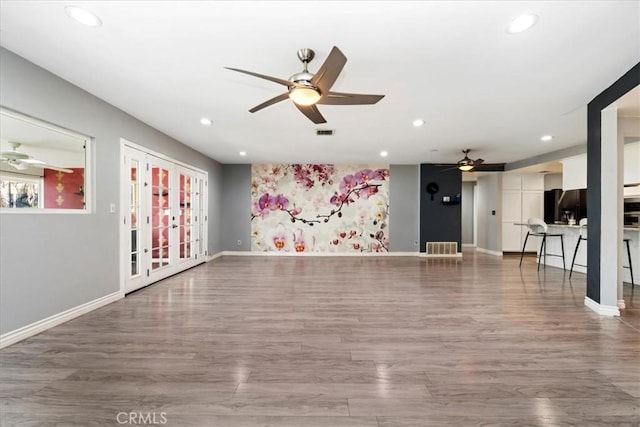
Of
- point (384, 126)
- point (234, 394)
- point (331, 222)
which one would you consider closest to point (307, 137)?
point (384, 126)

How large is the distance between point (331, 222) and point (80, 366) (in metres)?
6.19

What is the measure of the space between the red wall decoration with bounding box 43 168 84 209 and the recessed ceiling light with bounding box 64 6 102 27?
66.2 inches

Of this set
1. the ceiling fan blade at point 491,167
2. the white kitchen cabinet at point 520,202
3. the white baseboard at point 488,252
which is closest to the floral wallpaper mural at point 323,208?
the ceiling fan blade at point 491,167

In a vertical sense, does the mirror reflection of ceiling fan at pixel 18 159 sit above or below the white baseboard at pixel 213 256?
above

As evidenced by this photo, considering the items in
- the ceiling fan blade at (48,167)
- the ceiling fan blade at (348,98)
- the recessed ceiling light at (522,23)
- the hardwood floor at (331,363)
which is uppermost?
the recessed ceiling light at (522,23)

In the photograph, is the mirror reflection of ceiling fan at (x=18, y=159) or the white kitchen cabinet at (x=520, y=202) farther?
the white kitchen cabinet at (x=520, y=202)

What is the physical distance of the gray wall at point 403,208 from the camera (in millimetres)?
7832

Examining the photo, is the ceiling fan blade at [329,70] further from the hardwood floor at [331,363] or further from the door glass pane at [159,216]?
the door glass pane at [159,216]

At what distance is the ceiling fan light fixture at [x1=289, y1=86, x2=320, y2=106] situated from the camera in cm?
235

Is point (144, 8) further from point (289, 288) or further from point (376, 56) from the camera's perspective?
point (289, 288)

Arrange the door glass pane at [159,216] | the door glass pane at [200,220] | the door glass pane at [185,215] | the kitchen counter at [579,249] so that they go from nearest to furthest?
the kitchen counter at [579,249] < the door glass pane at [159,216] < the door glass pane at [185,215] < the door glass pane at [200,220]

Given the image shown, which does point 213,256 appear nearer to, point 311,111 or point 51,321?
point 51,321

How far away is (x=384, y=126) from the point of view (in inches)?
177

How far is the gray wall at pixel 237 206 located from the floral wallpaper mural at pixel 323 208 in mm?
221
